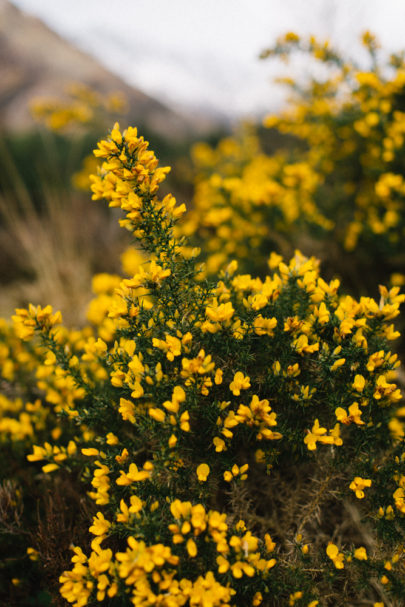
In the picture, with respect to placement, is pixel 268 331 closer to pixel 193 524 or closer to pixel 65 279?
pixel 193 524

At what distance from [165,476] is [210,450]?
173 millimetres

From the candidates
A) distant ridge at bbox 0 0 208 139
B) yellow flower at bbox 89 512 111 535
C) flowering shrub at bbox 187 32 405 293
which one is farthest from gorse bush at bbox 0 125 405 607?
distant ridge at bbox 0 0 208 139

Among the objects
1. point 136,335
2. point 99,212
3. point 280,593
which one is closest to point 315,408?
point 280,593

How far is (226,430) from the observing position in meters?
1.08

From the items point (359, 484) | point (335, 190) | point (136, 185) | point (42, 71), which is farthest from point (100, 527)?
point (42, 71)

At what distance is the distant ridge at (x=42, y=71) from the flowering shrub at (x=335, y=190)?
115 ft

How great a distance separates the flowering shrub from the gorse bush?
117 cm

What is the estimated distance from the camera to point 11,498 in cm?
155

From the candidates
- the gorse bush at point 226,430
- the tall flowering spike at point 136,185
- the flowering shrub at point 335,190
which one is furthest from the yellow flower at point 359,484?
the flowering shrub at point 335,190

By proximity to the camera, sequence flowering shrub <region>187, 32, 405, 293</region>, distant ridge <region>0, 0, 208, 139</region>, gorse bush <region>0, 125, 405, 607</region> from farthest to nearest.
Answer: distant ridge <region>0, 0, 208, 139</region>, flowering shrub <region>187, 32, 405, 293</region>, gorse bush <region>0, 125, 405, 607</region>

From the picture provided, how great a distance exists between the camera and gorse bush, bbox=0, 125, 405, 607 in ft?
3.39

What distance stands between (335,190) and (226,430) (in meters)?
2.68

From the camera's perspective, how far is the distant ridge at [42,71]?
121 feet

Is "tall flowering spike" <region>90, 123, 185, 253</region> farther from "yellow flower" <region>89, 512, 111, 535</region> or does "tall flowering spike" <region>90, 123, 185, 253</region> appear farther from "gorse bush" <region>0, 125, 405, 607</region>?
"yellow flower" <region>89, 512, 111, 535</region>
